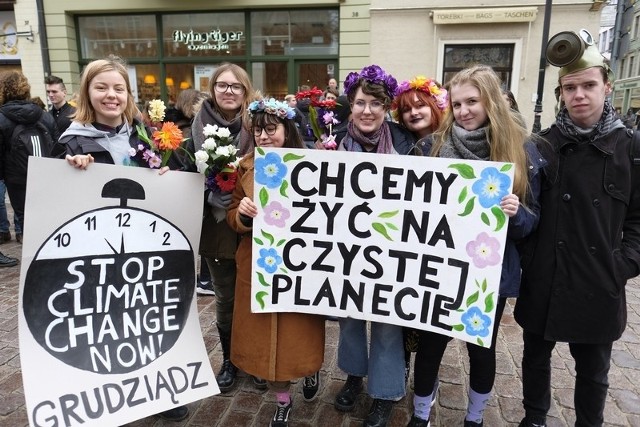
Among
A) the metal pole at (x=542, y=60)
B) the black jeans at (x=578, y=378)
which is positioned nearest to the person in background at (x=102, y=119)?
the black jeans at (x=578, y=378)

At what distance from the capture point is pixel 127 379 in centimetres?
226

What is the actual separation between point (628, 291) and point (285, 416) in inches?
161

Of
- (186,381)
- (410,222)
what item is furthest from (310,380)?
(410,222)

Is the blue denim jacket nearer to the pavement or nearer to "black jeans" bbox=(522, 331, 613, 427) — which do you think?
"black jeans" bbox=(522, 331, 613, 427)

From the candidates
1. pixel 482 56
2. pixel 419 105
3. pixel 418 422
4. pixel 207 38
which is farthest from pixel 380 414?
pixel 207 38

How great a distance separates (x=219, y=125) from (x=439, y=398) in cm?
220

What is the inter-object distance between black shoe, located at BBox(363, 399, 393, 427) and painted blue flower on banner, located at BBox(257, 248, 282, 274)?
99 cm

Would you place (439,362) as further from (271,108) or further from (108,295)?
(108,295)

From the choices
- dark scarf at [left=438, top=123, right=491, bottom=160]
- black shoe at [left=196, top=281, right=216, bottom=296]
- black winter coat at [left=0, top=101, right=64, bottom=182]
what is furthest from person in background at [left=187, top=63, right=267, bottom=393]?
black winter coat at [left=0, top=101, right=64, bottom=182]

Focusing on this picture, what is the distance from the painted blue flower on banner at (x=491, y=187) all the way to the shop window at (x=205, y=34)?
9.96 m

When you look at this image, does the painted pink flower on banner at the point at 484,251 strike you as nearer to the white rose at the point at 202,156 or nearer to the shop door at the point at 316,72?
the white rose at the point at 202,156

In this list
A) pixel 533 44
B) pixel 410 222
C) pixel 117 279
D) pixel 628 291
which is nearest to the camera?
pixel 410 222

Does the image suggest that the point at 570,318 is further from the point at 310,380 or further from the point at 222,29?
the point at 222,29

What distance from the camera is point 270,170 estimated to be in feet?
7.29
